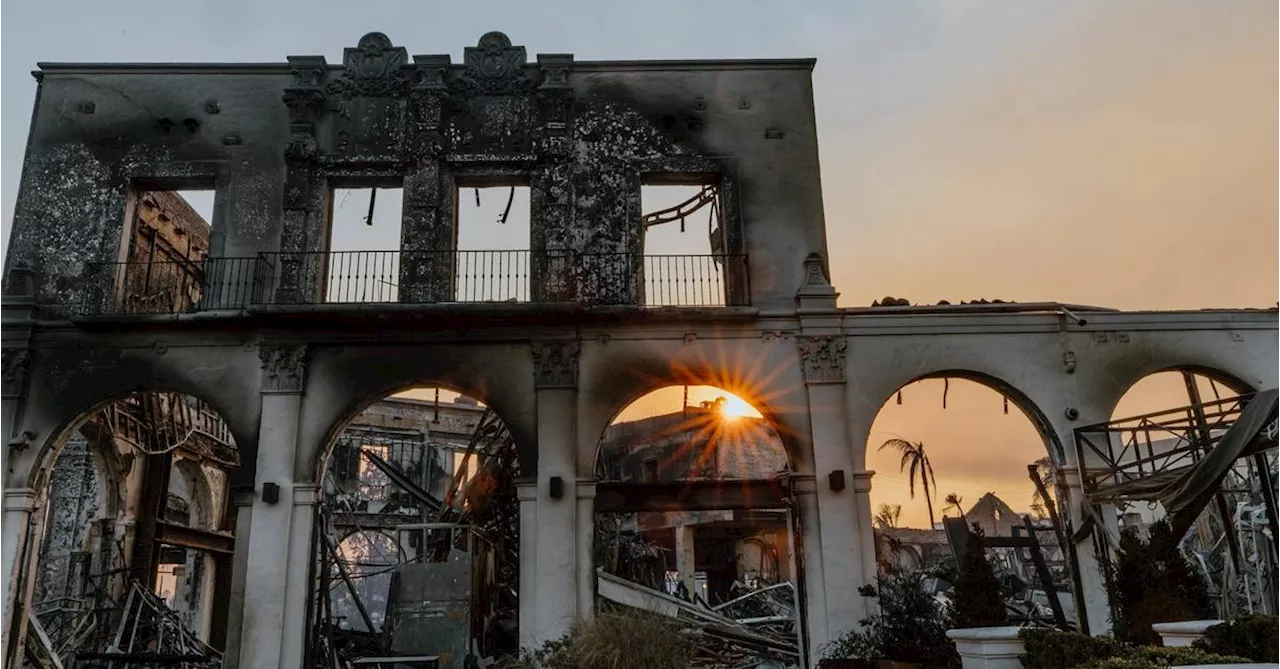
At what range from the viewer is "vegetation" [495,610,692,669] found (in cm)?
962

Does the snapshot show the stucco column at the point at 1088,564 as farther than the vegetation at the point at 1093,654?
Yes

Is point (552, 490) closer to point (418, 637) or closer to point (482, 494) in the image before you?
point (418, 637)

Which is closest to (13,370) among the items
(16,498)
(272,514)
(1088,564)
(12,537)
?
(16,498)

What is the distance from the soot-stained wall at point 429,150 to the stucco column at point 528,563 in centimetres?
329

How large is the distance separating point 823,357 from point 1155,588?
18.5 ft

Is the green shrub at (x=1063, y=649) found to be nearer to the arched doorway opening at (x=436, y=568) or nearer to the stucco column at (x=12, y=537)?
the arched doorway opening at (x=436, y=568)

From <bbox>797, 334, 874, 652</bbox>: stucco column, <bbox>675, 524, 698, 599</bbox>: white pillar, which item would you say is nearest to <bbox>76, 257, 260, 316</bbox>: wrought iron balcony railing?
→ <bbox>797, 334, 874, 652</bbox>: stucco column

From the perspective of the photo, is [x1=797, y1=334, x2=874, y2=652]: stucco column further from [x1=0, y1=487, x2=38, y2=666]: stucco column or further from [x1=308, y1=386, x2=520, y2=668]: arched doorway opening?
[x1=0, y1=487, x2=38, y2=666]: stucco column

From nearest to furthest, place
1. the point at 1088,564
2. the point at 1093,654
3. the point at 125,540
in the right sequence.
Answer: the point at 1093,654, the point at 1088,564, the point at 125,540

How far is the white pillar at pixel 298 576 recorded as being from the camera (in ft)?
42.2

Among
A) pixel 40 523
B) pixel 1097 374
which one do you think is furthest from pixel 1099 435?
pixel 40 523

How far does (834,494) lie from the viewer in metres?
13.6

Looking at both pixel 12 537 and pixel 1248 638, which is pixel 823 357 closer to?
pixel 1248 638

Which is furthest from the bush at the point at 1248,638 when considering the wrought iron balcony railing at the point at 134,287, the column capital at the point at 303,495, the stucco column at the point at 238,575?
the wrought iron balcony railing at the point at 134,287
